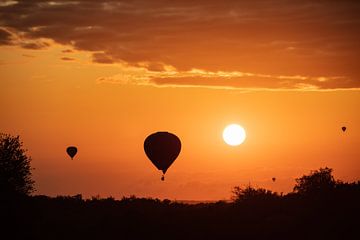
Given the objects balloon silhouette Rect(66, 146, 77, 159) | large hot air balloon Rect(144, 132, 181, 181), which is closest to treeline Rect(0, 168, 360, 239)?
large hot air balloon Rect(144, 132, 181, 181)

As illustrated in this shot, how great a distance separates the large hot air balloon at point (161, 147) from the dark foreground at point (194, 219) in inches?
537

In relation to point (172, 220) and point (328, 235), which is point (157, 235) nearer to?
point (172, 220)

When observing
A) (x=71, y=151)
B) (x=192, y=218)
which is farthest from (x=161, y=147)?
(x=71, y=151)

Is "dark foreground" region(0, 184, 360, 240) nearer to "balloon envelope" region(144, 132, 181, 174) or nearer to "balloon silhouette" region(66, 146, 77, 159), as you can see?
"balloon envelope" region(144, 132, 181, 174)

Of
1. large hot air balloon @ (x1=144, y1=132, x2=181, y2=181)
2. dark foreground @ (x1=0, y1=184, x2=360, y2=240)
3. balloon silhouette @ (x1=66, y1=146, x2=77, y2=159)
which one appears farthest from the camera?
balloon silhouette @ (x1=66, y1=146, x2=77, y2=159)

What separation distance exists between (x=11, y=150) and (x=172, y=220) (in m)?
53.4

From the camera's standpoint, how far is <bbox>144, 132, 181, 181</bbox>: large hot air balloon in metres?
90.5

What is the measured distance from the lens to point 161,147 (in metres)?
90.5

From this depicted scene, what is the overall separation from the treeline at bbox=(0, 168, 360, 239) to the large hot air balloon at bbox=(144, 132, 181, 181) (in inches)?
474

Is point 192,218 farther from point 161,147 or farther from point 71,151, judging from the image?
point 71,151

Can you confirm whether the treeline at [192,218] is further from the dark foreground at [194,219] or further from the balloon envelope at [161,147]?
the balloon envelope at [161,147]

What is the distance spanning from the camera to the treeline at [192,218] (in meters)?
59.8

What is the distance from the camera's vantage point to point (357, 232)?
5784cm

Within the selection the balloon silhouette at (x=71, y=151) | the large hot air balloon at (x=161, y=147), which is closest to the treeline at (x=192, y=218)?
the large hot air balloon at (x=161, y=147)
